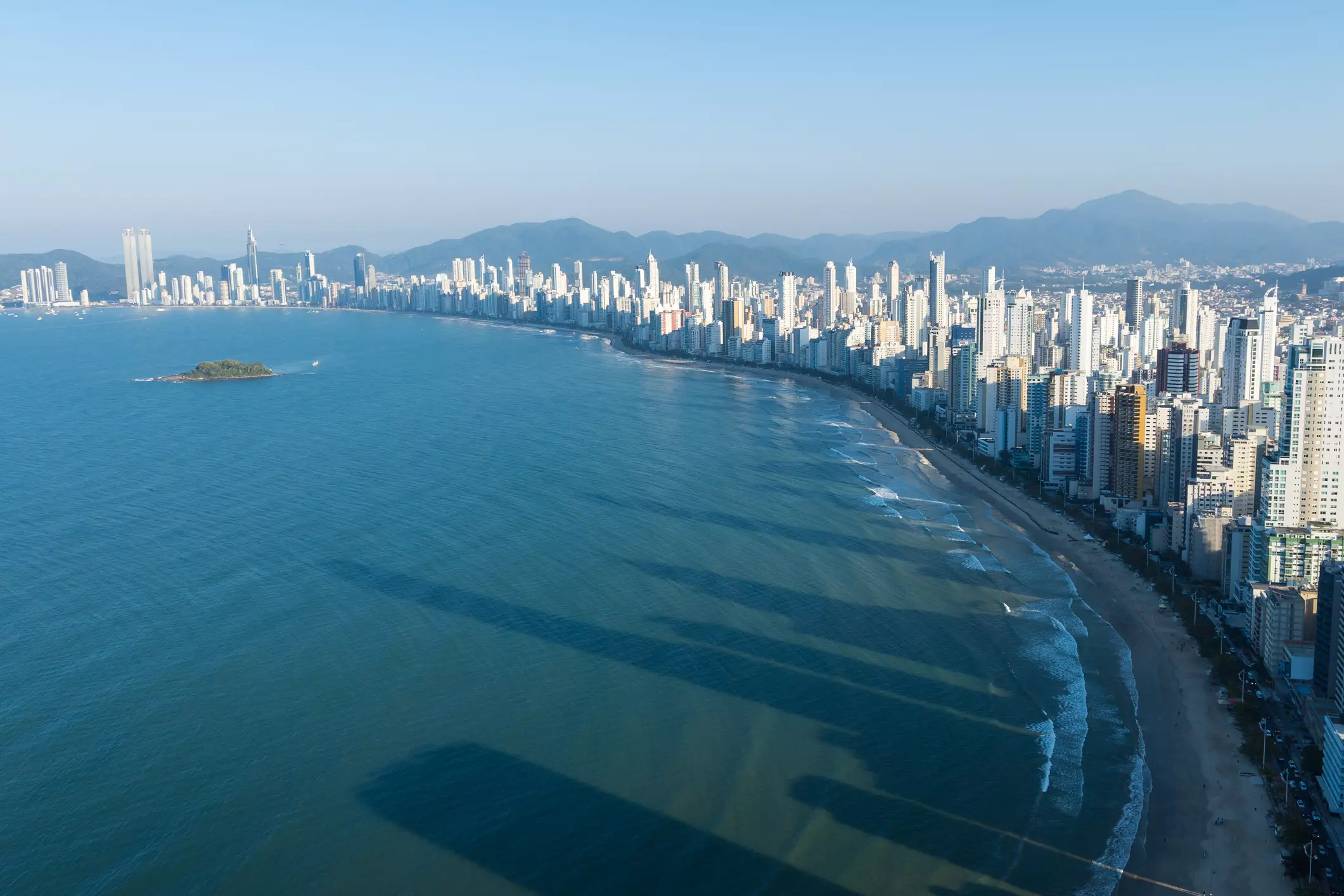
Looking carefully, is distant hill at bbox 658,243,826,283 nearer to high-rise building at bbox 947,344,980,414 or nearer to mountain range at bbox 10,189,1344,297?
mountain range at bbox 10,189,1344,297

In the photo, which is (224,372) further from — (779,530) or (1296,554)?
(1296,554)

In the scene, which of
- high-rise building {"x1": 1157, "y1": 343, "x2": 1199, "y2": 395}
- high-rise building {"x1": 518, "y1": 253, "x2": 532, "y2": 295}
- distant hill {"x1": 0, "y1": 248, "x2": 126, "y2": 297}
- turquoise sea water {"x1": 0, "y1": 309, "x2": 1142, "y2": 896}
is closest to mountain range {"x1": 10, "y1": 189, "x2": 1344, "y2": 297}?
distant hill {"x1": 0, "y1": 248, "x2": 126, "y2": 297}

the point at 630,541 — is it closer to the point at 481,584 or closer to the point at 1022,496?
the point at 481,584

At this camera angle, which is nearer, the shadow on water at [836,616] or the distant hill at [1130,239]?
the shadow on water at [836,616]

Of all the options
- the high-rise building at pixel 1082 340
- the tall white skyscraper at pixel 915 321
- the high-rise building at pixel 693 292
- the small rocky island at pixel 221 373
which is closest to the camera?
the high-rise building at pixel 1082 340

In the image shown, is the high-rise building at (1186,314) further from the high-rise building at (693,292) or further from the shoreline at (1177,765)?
the shoreline at (1177,765)

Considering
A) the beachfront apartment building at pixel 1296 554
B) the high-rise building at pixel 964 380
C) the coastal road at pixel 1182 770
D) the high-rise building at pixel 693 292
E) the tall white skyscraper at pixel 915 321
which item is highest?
the high-rise building at pixel 693 292

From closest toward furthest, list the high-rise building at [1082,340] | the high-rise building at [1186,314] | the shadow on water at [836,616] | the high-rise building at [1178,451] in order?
the shadow on water at [836,616], the high-rise building at [1178,451], the high-rise building at [1082,340], the high-rise building at [1186,314]

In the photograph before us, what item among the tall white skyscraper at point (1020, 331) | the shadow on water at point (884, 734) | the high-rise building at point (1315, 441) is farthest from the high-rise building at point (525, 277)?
the shadow on water at point (884, 734)
